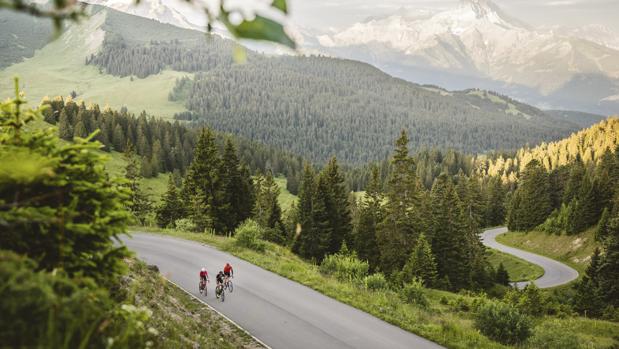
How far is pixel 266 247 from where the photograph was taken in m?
35.8

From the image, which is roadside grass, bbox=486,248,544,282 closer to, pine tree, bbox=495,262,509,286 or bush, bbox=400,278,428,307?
pine tree, bbox=495,262,509,286

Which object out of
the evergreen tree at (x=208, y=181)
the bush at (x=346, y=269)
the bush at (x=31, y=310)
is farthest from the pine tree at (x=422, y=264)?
the bush at (x=31, y=310)

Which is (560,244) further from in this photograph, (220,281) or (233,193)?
(220,281)

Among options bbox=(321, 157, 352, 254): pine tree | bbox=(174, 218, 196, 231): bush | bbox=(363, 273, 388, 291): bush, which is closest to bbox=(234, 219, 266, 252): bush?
bbox=(174, 218, 196, 231): bush

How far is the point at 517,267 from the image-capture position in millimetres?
76000

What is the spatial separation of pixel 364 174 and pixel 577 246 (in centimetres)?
10485

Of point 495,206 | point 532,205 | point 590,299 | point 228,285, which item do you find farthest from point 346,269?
point 495,206

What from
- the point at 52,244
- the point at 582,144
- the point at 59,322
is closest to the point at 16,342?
the point at 59,322

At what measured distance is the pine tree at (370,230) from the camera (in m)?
53.2

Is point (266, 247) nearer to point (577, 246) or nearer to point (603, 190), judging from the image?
point (577, 246)

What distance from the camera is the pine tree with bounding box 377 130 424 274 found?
49188 mm

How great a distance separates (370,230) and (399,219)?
5896 mm

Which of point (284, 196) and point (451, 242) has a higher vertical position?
point (451, 242)

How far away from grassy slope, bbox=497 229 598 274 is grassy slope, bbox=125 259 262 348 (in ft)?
232
